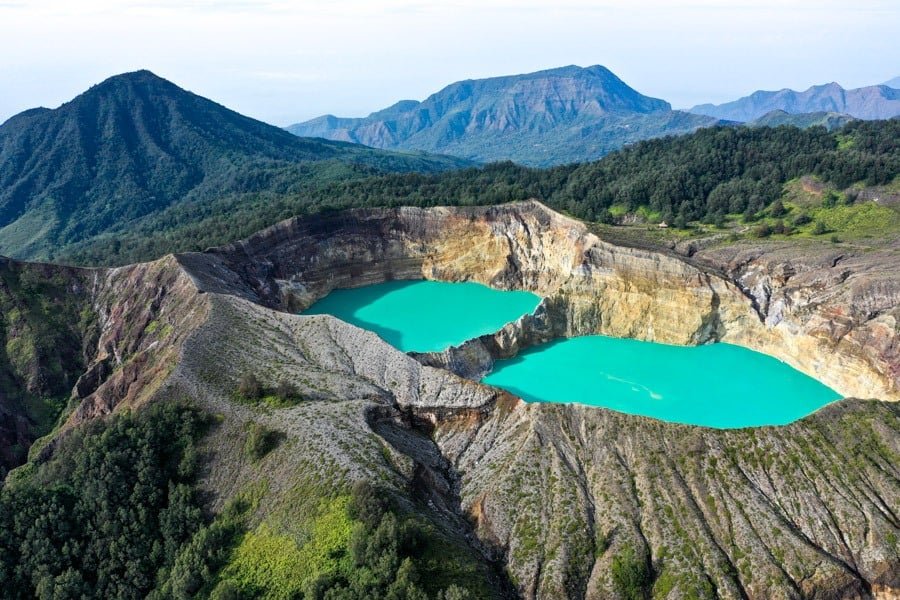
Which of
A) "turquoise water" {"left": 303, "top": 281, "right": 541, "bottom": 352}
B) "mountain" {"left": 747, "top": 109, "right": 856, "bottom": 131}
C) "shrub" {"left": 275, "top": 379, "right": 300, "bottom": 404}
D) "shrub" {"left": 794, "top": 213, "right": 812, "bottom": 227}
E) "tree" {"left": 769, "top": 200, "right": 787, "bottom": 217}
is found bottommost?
"turquoise water" {"left": 303, "top": 281, "right": 541, "bottom": 352}

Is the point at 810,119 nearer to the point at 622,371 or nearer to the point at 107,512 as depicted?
the point at 622,371

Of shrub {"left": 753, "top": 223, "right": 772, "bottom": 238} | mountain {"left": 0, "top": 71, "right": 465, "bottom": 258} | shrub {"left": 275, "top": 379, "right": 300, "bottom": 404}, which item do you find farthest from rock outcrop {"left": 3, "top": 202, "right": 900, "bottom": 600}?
mountain {"left": 0, "top": 71, "right": 465, "bottom": 258}

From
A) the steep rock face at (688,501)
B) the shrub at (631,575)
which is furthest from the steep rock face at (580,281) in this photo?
the shrub at (631,575)

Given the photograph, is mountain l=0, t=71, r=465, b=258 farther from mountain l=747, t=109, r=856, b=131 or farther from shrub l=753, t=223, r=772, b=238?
mountain l=747, t=109, r=856, b=131

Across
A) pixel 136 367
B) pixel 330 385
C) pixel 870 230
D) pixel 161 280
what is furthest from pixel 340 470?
pixel 870 230

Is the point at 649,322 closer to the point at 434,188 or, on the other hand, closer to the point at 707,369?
the point at 707,369

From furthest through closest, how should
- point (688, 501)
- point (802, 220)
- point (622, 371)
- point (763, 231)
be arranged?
point (802, 220), point (763, 231), point (622, 371), point (688, 501)

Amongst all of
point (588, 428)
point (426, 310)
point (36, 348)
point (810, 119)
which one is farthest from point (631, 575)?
point (810, 119)
